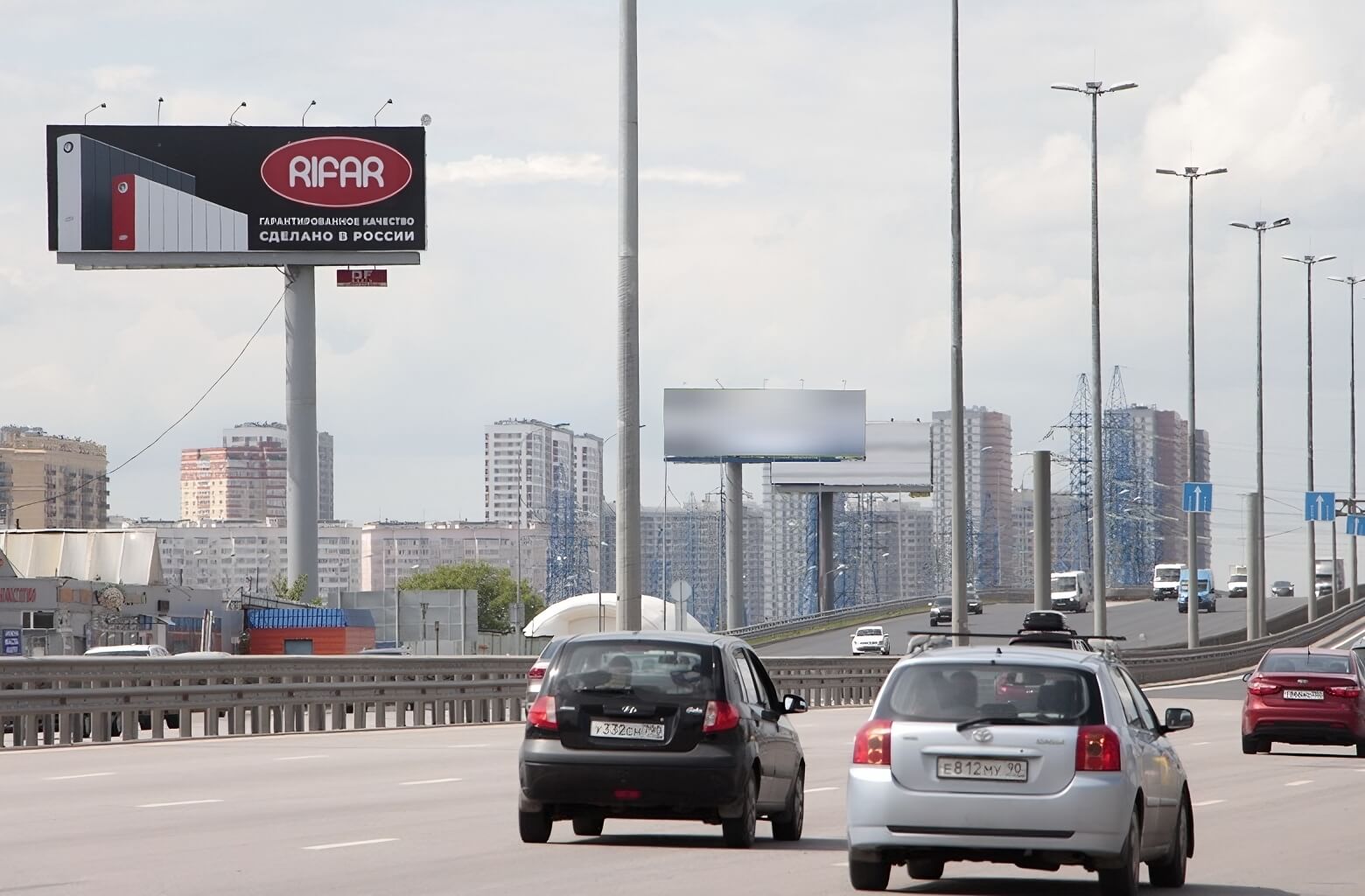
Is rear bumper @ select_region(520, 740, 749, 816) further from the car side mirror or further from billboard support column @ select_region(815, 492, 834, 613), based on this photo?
billboard support column @ select_region(815, 492, 834, 613)

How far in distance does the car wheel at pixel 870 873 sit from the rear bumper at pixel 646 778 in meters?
2.06

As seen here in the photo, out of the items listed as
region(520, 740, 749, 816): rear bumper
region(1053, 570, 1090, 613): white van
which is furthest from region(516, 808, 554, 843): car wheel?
region(1053, 570, 1090, 613): white van

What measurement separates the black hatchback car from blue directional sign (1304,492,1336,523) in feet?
274

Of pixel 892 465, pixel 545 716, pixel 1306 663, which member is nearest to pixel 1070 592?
pixel 892 465

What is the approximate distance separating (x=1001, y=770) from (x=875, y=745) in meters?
0.68

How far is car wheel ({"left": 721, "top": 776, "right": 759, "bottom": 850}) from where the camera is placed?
14.8 m

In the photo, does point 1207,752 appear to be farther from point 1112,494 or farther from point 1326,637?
point 1112,494

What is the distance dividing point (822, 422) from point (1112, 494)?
2821 inches

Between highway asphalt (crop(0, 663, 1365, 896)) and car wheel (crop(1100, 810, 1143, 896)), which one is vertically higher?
car wheel (crop(1100, 810, 1143, 896))

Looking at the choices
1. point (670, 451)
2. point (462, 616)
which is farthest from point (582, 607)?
point (462, 616)

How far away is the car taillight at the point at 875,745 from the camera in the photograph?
12094 millimetres

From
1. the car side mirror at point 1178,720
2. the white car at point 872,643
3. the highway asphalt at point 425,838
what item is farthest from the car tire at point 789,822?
the white car at point 872,643

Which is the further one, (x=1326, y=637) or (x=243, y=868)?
(x=1326, y=637)

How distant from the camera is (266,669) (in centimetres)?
3148
